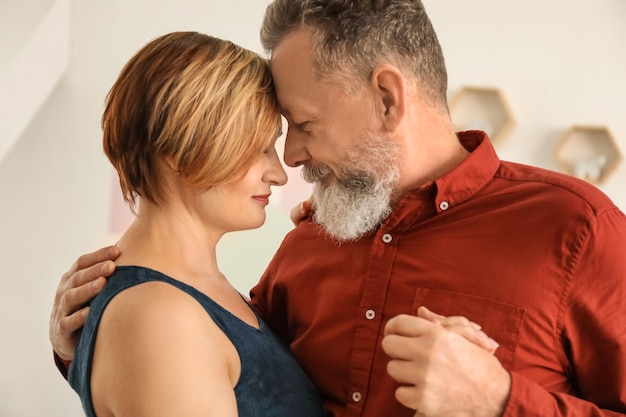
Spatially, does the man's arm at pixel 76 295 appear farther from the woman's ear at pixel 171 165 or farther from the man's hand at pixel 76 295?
the woman's ear at pixel 171 165

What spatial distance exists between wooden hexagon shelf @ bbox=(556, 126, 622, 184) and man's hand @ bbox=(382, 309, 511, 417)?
87.0 inches

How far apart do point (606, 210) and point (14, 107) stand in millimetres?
2754

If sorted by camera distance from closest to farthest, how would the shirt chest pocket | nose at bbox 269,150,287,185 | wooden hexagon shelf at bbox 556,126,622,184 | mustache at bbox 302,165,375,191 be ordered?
1. the shirt chest pocket
2. nose at bbox 269,150,287,185
3. mustache at bbox 302,165,375,191
4. wooden hexagon shelf at bbox 556,126,622,184

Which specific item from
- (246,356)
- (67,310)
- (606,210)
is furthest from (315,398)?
(606,210)

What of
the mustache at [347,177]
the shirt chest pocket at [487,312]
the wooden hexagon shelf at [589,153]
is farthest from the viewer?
the wooden hexagon shelf at [589,153]

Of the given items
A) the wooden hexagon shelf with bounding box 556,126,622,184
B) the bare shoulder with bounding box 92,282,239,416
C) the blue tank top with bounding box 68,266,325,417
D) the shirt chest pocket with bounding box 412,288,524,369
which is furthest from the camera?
the wooden hexagon shelf with bounding box 556,126,622,184

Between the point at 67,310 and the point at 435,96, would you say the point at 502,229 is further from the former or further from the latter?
the point at 67,310

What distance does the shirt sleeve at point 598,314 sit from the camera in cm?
136

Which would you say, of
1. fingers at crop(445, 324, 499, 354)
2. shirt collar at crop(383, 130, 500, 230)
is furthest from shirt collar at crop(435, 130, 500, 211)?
fingers at crop(445, 324, 499, 354)

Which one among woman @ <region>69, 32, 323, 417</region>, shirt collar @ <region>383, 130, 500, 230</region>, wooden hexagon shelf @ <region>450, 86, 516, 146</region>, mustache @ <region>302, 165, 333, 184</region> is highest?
wooden hexagon shelf @ <region>450, 86, 516, 146</region>

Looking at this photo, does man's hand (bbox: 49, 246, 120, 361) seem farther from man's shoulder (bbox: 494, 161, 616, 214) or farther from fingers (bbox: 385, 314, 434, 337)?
man's shoulder (bbox: 494, 161, 616, 214)

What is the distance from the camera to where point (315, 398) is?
152 cm

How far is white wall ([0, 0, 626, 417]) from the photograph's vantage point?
3.28 meters

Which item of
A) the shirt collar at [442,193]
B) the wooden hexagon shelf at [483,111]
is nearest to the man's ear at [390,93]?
the shirt collar at [442,193]
